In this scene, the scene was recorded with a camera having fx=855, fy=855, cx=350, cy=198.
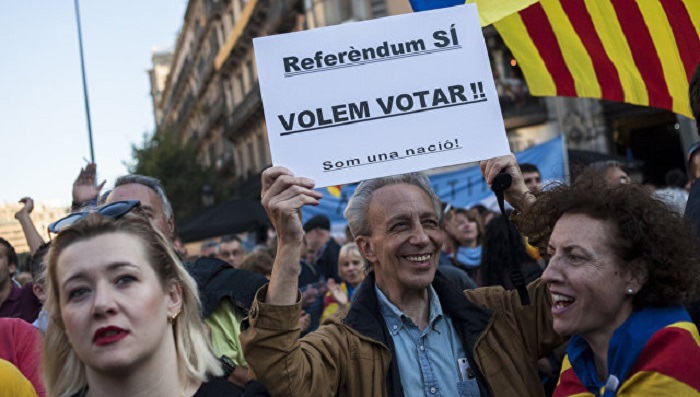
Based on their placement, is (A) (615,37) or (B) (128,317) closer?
(B) (128,317)

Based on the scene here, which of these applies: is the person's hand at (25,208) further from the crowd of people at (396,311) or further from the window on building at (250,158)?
the window on building at (250,158)

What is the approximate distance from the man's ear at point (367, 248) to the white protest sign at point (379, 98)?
477mm

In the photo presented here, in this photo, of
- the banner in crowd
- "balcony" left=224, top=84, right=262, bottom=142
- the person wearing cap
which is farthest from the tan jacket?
"balcony" left=224, top=84, right=262, bottom=142

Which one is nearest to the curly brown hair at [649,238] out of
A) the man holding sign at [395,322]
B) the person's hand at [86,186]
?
the man holding sign at [395,322]

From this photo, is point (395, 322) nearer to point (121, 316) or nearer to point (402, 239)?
point (402, 239)

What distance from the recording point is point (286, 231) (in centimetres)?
271

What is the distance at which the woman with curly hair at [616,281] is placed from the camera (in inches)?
101

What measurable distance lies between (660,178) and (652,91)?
18.8 meters

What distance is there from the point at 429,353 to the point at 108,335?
1219mm

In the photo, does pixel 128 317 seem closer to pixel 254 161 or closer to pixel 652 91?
pixel 652 91

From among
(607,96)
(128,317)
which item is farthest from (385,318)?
(607,96)

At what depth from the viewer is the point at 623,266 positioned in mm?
2711

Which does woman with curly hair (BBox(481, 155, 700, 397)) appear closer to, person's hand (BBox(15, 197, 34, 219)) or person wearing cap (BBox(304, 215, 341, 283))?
person's hand (BBox(15, 197, 34, 219))

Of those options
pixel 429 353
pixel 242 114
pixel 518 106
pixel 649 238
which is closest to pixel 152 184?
pixel 429 353
